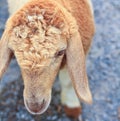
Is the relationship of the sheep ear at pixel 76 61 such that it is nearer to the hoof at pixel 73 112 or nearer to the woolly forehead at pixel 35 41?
the woolly forehead at pixel 35 41

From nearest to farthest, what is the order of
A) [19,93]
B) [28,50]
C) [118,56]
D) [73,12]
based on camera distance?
[28,50], [73,12], [19,93], [118,56]

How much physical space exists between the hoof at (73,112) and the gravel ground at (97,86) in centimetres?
5

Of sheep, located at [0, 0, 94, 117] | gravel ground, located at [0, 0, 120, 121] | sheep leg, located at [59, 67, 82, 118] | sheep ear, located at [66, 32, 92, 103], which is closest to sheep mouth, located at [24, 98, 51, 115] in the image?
sheep, located at [0, 0, 94, 117]

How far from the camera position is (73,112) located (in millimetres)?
3162

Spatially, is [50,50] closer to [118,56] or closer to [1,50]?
[1,50]

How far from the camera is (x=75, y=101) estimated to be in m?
3.13

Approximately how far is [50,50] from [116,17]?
6.00 feet

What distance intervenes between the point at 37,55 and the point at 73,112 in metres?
1.06

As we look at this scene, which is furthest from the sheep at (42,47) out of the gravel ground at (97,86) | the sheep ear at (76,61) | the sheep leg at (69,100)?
the gravel ground at (97,86)

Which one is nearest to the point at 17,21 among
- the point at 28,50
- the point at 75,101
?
the point at 28,50

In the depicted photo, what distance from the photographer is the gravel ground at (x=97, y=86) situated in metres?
3.25

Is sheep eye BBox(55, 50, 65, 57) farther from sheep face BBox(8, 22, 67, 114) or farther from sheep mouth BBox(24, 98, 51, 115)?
sheep mouth BBox(24, 98, 51, 115)

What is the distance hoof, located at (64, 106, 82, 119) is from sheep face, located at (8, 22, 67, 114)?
2.71 feet

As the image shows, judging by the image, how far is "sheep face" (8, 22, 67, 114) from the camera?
221 centimetres
